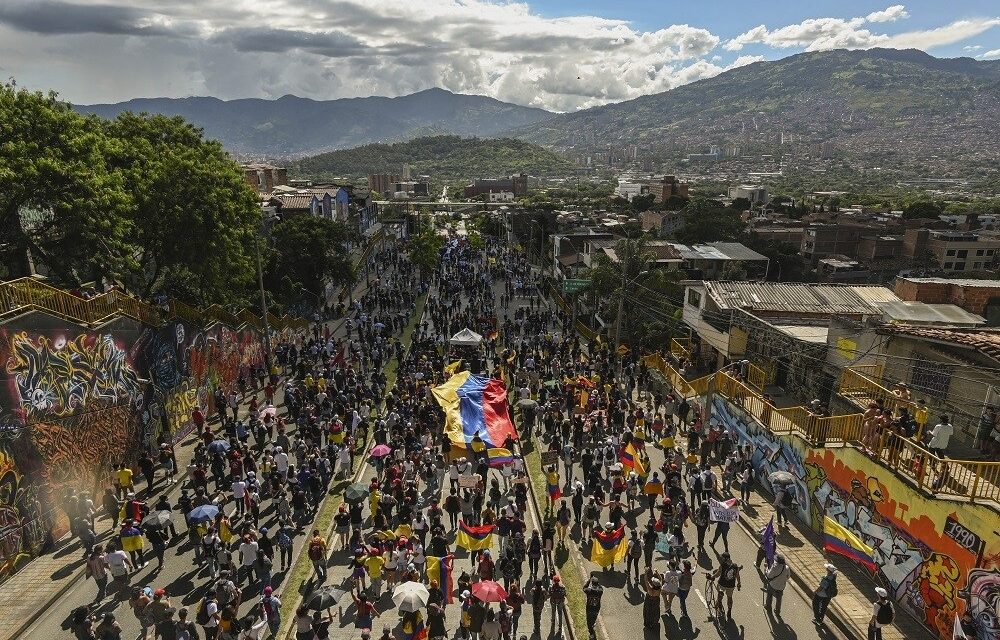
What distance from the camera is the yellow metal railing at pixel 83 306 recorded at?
13.3 metres

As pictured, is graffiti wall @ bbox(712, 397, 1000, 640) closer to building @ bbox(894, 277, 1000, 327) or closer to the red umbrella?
the red umbrella

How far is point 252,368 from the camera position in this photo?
87.4ft

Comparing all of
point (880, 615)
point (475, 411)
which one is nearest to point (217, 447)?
point (475, 411)

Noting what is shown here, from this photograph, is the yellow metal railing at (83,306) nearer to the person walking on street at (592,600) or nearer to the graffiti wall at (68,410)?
the graffiti wall at (68,410)

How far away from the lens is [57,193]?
54.9ft

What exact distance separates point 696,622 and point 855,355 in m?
10.8

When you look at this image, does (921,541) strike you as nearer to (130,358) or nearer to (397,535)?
(397,535)

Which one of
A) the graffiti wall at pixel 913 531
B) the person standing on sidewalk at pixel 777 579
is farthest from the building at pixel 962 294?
the person standing on sidewalk at pixel 777 579

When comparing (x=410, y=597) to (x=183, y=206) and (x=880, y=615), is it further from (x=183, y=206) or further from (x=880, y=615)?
(x=183, y=206)

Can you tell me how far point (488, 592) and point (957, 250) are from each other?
67.8 meters

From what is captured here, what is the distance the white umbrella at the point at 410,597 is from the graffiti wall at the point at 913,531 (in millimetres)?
9575

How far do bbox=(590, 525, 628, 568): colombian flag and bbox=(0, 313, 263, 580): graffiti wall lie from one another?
12.7m

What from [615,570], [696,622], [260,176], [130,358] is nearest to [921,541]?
[696,622]

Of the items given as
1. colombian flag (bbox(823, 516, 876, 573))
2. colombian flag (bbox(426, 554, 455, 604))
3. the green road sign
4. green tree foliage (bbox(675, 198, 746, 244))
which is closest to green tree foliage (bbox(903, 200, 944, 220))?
green tree foliage (bbox(675, 198, 746, 244))
